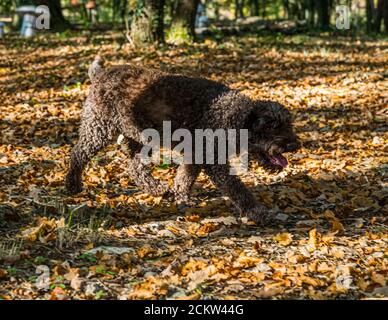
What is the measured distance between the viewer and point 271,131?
5891mm

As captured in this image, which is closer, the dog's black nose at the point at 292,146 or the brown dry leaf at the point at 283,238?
the brown dry leaf at the point at 283,238

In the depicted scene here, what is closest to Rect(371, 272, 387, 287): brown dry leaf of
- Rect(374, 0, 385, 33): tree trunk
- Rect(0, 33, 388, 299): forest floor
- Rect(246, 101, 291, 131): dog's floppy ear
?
Rect(0, 33, 388, 299): forest floor

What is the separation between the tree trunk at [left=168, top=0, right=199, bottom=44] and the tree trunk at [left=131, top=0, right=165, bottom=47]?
38.6 inches

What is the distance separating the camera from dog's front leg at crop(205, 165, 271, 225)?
5.88 metres

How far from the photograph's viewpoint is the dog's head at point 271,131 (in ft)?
19.2

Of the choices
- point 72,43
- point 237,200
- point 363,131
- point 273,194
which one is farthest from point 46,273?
point 72,43

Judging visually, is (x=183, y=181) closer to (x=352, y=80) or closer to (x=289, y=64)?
(x=352, y=80)

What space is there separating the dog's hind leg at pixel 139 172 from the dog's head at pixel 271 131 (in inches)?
58.9

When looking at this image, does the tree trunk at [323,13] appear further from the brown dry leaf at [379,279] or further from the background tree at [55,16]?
the brown dry leaf at [379,279]

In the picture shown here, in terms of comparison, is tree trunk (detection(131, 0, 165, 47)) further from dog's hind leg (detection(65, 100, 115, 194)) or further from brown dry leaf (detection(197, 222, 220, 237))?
brown dry leaf (detection(197, 222, 220, 237))

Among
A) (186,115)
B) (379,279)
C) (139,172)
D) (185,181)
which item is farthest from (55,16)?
(379,279)

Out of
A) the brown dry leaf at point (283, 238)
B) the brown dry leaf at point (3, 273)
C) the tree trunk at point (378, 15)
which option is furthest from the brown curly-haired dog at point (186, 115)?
the tree trunk at point (378, 15)
